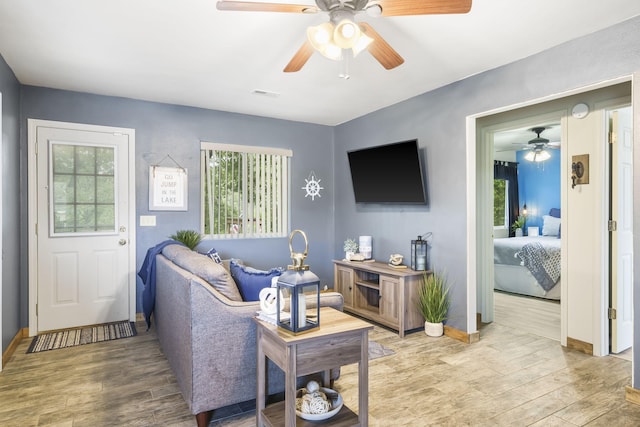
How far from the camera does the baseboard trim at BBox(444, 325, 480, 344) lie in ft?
11.6

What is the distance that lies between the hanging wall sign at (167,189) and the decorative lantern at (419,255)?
8.98 ft

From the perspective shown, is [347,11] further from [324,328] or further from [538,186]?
[538,186]

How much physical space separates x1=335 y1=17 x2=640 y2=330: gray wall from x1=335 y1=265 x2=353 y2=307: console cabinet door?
510mm

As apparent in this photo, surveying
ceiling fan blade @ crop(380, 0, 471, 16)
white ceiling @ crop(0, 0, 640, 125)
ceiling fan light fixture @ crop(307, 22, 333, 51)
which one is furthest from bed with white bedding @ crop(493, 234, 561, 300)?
ceiling fan light fixture @ crop(307, 22, 333, 51)

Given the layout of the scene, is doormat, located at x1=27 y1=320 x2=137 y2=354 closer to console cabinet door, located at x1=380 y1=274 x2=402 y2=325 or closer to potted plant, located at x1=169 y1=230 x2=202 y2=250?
potted plant, located at x1=169 y1=230 x2=202 y2=250

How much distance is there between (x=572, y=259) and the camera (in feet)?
A: 11.2

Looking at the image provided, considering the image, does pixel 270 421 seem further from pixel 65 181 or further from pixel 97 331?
pixel 65 181

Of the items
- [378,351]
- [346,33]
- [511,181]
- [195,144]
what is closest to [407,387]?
[378,351]

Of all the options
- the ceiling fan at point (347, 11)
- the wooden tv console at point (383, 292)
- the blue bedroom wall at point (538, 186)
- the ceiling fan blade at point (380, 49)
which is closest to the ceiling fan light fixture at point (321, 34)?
the ceiling fan at point (347, 11)

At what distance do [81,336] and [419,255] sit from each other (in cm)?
351

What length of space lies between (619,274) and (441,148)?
192 centimetres

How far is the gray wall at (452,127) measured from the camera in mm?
2629

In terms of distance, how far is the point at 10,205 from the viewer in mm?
3309

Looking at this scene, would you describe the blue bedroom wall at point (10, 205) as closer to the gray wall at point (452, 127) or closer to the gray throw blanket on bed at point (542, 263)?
the gray wall at point (452, 127)
